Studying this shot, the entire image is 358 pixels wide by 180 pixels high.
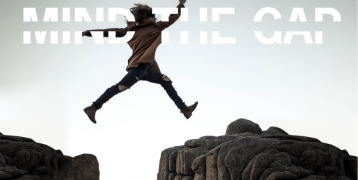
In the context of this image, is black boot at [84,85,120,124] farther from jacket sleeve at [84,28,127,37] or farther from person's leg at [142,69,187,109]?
jacket sleeve at [84,28,127,37]

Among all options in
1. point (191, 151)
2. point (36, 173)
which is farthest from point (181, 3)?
point (36, 173)

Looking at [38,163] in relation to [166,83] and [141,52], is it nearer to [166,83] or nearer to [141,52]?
[166,83]

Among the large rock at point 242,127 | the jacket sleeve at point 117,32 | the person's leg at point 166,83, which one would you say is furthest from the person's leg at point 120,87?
the large rock at point 242,127

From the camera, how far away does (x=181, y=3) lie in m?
7.70

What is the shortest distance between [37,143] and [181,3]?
696 centimetres

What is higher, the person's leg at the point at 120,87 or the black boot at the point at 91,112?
the person's leg at the point at 120,87

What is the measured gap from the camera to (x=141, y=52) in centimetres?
769

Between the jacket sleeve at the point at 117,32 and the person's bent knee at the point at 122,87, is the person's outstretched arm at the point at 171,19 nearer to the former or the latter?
the jacket sleeve at the point at 117,32

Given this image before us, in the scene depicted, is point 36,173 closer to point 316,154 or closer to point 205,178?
point 205,178

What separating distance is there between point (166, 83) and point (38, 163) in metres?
5.58

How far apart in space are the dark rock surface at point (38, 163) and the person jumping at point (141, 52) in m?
4.00

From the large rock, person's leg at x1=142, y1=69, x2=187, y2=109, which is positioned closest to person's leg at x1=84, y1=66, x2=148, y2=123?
person's leg at x1=142, y1=69, x2=187, y2=109

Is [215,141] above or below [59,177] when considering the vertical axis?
above

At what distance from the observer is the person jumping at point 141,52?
751 centimetres
